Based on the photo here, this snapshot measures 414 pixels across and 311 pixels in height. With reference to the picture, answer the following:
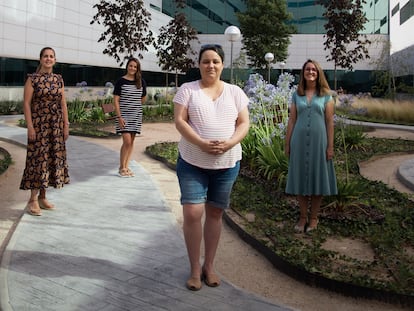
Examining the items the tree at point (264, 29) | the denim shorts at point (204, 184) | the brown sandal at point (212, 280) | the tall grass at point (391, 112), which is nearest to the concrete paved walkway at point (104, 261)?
the brown sandal at point (212, 280)

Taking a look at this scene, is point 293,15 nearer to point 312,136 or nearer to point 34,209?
point 312,136

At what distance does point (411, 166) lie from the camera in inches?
347

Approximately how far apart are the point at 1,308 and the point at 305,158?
3.02 m

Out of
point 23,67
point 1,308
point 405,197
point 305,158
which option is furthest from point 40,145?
point 23,67

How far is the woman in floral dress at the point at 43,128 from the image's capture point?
4930 mm

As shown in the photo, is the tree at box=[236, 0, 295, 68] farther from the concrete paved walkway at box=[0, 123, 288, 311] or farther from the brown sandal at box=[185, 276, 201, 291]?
the brown sandal at box=[185, 276, 201, 291]

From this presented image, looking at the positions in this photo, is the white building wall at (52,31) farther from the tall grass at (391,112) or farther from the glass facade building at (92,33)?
the tall grass at (391,112)

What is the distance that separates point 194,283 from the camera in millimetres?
3301

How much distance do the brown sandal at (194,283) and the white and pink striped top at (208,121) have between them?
84 centimetres

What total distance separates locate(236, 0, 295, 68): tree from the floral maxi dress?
106 ft

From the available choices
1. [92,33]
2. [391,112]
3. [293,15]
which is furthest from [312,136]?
[293,15]

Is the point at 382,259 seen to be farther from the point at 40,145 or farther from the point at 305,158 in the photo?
the point at 40,145

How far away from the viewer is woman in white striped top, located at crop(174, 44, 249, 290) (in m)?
3.15

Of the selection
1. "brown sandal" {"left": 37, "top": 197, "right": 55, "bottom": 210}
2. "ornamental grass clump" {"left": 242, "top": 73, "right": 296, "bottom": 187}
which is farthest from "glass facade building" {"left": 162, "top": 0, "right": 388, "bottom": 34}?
"brown sandal" {"left": 37, "top": 197, "right": 55, "bottom": 210}
